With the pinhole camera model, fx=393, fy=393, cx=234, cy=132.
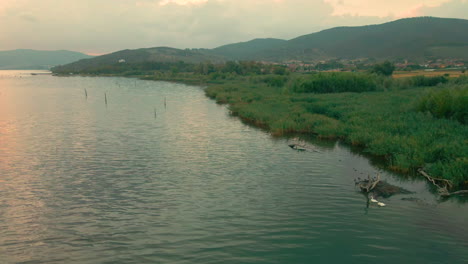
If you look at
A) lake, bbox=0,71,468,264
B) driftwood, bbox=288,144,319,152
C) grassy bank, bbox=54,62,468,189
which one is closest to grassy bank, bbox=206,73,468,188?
grassy bank, bbox=54,62,468,189

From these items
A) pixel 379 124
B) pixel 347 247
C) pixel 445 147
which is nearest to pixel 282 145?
pixel 379 124

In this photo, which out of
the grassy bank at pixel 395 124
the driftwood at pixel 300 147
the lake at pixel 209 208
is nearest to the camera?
the lake at pixel 209 208

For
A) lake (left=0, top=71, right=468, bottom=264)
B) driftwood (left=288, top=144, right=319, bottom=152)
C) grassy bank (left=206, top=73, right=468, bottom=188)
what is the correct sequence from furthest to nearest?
1. driftwood (left=288, top=144, right=319, bottom=152)
2. grassy bank (left=206, top=73, right=468, bottom=188)
3. lake (left=0, top=71, right=468, bottom=264)

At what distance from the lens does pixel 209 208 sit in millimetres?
18688

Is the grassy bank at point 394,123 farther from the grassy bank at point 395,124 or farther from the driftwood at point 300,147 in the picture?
the driftwood at point 300,147

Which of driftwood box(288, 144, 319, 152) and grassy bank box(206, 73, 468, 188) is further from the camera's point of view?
driftwood box(288, 144, 319, 152)

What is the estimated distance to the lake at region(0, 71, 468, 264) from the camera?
47.4 ft

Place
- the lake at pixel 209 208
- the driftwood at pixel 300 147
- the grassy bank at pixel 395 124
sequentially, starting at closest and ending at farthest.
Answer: the lake at pixel 209 208 < the grassy bank at pixel 395 124 < the driftwood at pixel 300 147

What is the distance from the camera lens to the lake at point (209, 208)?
569 inches

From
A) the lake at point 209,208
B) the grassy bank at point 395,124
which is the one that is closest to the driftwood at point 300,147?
the lake at point 209,208

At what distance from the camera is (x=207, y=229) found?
16250mm

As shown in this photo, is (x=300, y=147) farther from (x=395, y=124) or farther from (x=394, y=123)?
(x=394, y=123)

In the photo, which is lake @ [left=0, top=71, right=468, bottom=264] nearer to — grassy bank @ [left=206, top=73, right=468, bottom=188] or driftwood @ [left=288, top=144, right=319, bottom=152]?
driftwood @ [left=288, top=144, right=319, bottom=152]

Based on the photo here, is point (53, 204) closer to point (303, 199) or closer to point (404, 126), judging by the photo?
point (303, 199)
